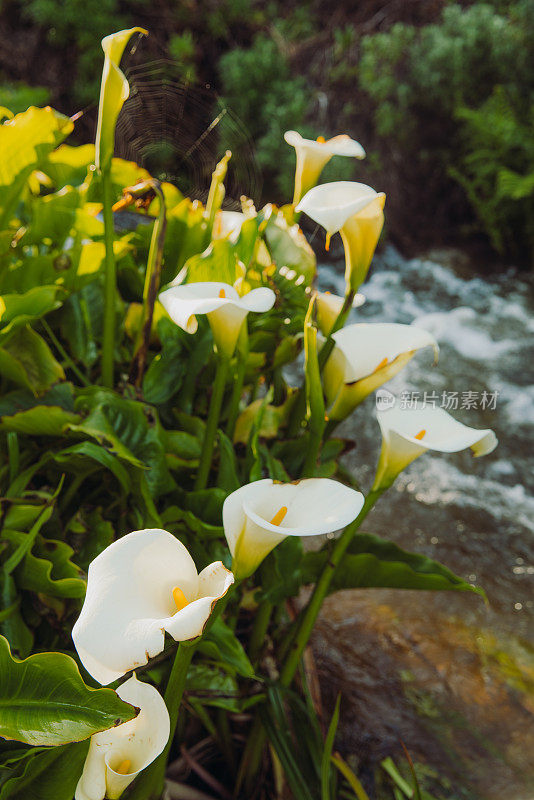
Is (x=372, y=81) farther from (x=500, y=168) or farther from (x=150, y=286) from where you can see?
(x=150, y=286)

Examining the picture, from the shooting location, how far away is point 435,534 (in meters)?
1.63

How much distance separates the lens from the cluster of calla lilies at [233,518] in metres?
0.35

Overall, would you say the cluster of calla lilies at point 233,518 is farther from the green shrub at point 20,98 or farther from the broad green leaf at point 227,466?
the green shrub at point 20,98

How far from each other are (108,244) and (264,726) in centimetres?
49

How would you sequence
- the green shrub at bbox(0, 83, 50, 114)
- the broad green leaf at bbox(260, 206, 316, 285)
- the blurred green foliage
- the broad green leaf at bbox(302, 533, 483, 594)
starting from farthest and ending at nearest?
the blurred green foliage, the green shrub at bbox(0, 83, 50, 114), the broad green leaf at bbox(260, 206, 316, 285), the broad green leaf at bbox(302, 533, 483, 594)

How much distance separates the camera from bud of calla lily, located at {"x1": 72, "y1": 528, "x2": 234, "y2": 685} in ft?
1.10

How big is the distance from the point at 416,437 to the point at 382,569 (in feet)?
0.47

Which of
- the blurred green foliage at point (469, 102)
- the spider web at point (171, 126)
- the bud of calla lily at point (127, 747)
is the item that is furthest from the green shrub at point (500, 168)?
the bud of calla lily at point (127, 747)

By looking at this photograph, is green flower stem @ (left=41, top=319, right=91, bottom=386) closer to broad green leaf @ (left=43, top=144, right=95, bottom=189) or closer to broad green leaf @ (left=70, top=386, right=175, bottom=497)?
broad green leaf @ (left=70, top=386, right=175, bottom=497)

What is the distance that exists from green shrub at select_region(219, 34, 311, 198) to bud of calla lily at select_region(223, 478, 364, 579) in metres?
2.61

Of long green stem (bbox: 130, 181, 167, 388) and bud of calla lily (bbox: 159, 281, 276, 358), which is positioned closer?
bud of calla lily (bbox: 159, 281, 276, 358)

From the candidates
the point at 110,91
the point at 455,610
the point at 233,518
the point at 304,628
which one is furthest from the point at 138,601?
the point at 455,610

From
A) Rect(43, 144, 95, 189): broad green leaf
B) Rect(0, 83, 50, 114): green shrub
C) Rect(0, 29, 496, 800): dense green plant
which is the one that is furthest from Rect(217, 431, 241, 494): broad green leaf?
Rect(0, 83, 50, 114): green shrub

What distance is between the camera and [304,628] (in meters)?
0.61
